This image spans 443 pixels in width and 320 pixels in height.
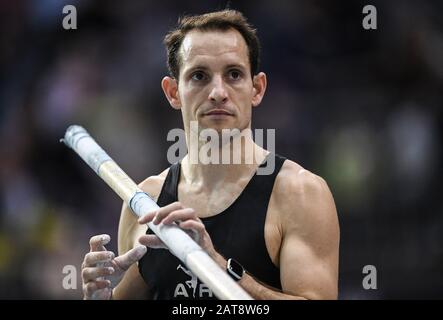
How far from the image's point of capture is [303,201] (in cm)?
332

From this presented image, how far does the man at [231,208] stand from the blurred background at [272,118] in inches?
70.8

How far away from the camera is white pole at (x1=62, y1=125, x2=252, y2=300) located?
2.72 m

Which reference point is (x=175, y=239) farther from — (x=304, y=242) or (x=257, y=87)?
(x=257, y=87)

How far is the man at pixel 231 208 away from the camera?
3.25 meters

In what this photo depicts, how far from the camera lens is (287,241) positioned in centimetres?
330

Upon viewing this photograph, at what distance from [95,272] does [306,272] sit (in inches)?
33.6

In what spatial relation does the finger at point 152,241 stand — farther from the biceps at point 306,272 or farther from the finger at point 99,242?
the biceps at point 306,272

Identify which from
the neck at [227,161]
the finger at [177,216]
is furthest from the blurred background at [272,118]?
the finger at [177,216]

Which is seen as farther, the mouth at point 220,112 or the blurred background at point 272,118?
the blurred background at point 272,118

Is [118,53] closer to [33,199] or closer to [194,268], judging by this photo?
[33,199]

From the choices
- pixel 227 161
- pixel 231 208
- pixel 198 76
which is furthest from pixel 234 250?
pixel 198 76

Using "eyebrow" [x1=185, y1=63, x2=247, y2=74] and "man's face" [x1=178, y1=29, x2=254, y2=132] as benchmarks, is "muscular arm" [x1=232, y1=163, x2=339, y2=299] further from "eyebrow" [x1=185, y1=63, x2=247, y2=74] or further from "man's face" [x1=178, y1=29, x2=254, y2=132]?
"eyebrow" [x1=185, y1=63, x2=247, y2=74]

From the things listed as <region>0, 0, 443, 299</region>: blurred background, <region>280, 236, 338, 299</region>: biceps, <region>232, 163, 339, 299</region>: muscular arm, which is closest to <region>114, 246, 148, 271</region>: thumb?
<region>232, 163, 339, 299</region>: muscular arm

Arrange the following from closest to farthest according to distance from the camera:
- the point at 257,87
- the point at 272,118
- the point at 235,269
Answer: the point at 235,269 → the point at 257,87 → the point at 272,118
